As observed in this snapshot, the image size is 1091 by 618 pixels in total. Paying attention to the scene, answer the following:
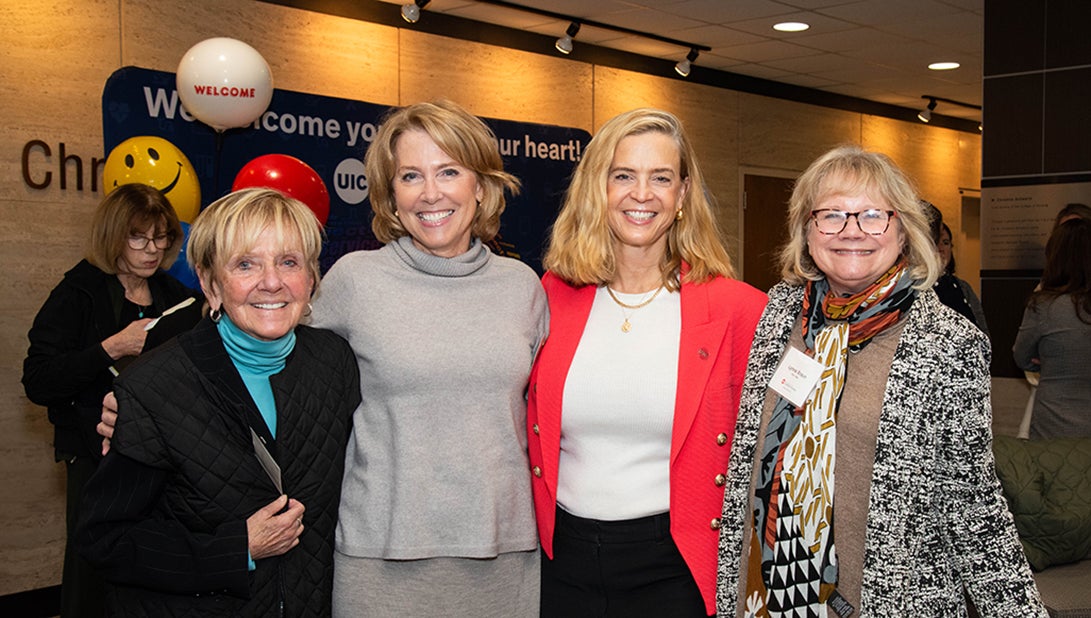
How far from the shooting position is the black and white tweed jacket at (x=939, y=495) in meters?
1.87

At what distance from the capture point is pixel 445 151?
2242 mm

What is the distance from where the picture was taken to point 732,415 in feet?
7.51

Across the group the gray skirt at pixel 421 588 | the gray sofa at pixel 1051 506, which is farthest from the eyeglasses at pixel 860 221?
the gray sofa at pixel 1051 506

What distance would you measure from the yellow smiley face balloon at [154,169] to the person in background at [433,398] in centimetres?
218


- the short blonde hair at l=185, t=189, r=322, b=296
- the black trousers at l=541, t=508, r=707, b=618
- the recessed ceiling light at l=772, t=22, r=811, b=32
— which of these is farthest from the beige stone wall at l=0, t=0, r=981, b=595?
the black trousers at l=541, t=508, r=707, b=618

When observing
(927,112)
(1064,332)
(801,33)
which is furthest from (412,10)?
(927,112)

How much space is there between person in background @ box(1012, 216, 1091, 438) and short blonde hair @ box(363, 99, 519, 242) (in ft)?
10.9

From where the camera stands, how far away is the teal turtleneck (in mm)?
1938

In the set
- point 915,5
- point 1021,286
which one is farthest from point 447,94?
point 1021,286

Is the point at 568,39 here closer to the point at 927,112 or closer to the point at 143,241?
the point at 143,241

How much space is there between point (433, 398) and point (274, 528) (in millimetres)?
429

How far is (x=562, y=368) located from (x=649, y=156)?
1.85ft

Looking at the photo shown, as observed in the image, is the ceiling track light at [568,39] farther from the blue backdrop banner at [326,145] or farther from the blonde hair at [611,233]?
the blonde hair at [611,233]

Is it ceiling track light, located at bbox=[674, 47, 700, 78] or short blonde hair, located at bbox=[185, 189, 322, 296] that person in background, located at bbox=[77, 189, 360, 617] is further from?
ceiling track light, located at bbox=[674, 47, 700, 78]
